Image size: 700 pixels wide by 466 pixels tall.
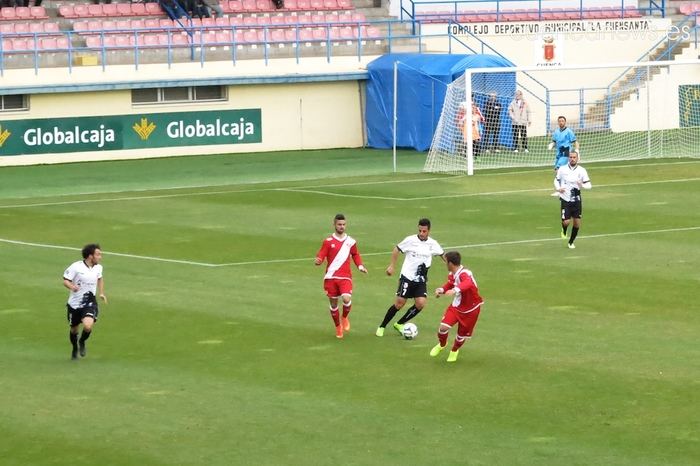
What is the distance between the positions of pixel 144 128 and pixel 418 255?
96.8 feet

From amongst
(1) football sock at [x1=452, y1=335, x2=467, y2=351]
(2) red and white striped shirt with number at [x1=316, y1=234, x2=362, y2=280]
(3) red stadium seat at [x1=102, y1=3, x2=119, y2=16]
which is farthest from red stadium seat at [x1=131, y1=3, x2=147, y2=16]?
(1) football sock at [x1=452, y1=335, x2=467, y2=351]

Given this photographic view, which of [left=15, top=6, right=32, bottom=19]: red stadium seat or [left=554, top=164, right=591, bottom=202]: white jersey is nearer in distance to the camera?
[left=554, top=164, right=591, bottom=202]: white jersey

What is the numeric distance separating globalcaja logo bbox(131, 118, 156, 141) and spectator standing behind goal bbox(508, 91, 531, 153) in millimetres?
11510

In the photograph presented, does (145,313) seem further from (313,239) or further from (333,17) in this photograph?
(333,17)

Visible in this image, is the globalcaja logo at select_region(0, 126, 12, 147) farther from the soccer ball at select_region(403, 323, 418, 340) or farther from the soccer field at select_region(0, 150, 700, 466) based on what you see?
the soccer ball at select_region(403, 323, 418, 340)

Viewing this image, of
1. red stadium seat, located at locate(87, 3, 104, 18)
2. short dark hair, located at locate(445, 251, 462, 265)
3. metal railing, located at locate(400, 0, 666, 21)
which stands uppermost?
metal railing, located at locate(400, 0, 666, 21)

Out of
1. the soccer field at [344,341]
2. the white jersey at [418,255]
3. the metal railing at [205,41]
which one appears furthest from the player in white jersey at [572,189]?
the metal railing at [205,41]

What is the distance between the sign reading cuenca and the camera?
54.7m

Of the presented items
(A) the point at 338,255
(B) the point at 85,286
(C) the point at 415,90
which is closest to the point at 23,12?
(C) the point at 415,90

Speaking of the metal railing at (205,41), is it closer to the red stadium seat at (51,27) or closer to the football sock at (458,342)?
the red stadium seat at (51,27)

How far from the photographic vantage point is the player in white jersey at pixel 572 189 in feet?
91.3

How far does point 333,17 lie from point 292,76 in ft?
17.1

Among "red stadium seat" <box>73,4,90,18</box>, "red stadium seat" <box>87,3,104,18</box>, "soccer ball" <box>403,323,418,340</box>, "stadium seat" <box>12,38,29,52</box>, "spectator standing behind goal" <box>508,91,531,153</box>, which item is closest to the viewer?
"soccer ball" <box>403,323,418,340</box>

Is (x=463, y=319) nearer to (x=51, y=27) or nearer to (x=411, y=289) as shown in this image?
(x=411, y=289)
